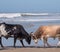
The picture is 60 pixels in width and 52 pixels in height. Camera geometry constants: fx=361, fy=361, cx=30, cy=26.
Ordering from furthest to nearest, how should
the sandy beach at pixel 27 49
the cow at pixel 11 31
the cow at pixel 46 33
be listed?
the cow at pixel 46 33, the cow at pixel 11 31, the sandy beach at pixel 27 49

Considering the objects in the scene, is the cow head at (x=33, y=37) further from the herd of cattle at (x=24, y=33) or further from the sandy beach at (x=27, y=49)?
the sandy beach at (x=27, y=49)

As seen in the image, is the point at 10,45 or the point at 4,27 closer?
the point at 4,27

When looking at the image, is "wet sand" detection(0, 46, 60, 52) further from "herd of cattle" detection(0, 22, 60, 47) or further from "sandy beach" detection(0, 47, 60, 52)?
"herd of cattle" detection(0, 22, 60, 47)

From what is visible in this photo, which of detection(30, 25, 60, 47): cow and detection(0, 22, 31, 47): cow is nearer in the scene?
detection(0, 22, 31, 47): cow

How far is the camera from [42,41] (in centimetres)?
1709

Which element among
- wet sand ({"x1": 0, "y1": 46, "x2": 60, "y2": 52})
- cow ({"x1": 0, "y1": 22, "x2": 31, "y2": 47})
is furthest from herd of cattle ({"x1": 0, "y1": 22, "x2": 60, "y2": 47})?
wet sand ({"x1": 0, "y1": 46, "x2": 60, "y2": 52})

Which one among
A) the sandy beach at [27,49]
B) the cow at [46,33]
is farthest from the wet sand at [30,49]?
the cow at [46,33]

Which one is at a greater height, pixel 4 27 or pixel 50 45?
pixel 4 27

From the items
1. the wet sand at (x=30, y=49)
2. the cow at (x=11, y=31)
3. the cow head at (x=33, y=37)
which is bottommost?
the wet sand at (x=30, y=49)

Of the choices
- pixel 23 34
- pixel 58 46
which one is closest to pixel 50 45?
pixel 58 46

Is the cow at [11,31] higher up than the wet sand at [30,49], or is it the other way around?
the cow at [11,31]

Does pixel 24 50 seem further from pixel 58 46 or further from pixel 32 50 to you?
pixel 58 46

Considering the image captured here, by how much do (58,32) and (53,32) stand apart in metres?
0.22

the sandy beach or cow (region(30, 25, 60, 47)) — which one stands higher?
cow (region(30, 25, 60, 47))
